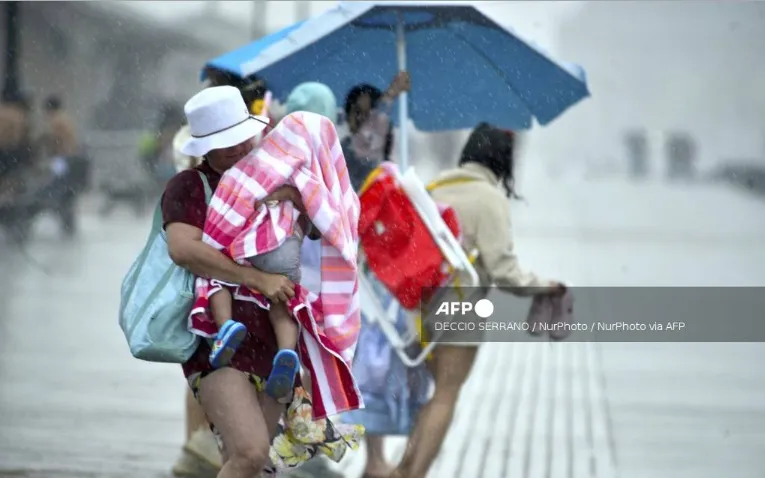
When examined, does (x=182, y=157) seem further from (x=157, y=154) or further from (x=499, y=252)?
(x=157, y=154)

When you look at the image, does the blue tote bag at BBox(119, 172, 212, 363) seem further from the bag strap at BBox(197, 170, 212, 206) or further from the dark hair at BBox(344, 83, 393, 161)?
the dark hair at BBox(344, 83, 393, 161)

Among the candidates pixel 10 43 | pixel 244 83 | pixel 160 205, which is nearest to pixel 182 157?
pixel 244 83

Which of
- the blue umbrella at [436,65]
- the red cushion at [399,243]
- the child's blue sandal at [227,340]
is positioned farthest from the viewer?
the blue umbrella at [436,65]

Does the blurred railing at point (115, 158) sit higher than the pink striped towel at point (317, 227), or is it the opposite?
the blurred railing at point (115, 158)

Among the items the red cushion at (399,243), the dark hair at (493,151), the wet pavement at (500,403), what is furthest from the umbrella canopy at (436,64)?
the wet pavement at (500,403)

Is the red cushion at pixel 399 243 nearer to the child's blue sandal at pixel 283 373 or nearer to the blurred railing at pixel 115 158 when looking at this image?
the child's blue sandal at pixel 283 373

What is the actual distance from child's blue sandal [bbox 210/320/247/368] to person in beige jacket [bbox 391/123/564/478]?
6.47ft

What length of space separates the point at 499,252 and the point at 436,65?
1.54m

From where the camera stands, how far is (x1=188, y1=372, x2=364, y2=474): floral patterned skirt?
4805 millimetres

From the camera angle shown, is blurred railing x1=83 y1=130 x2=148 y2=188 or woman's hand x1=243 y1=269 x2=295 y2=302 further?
blurred railing x1=83 y1=130 x2=148 y2=188

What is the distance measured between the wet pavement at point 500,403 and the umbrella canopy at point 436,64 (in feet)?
5.33

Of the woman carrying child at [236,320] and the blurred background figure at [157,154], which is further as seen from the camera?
the blurred background figure at [157,154]

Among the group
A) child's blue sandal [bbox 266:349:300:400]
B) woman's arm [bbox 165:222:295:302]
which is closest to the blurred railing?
woman's arm [bbox 165:222:295:302]

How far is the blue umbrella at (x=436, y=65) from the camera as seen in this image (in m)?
7.03
